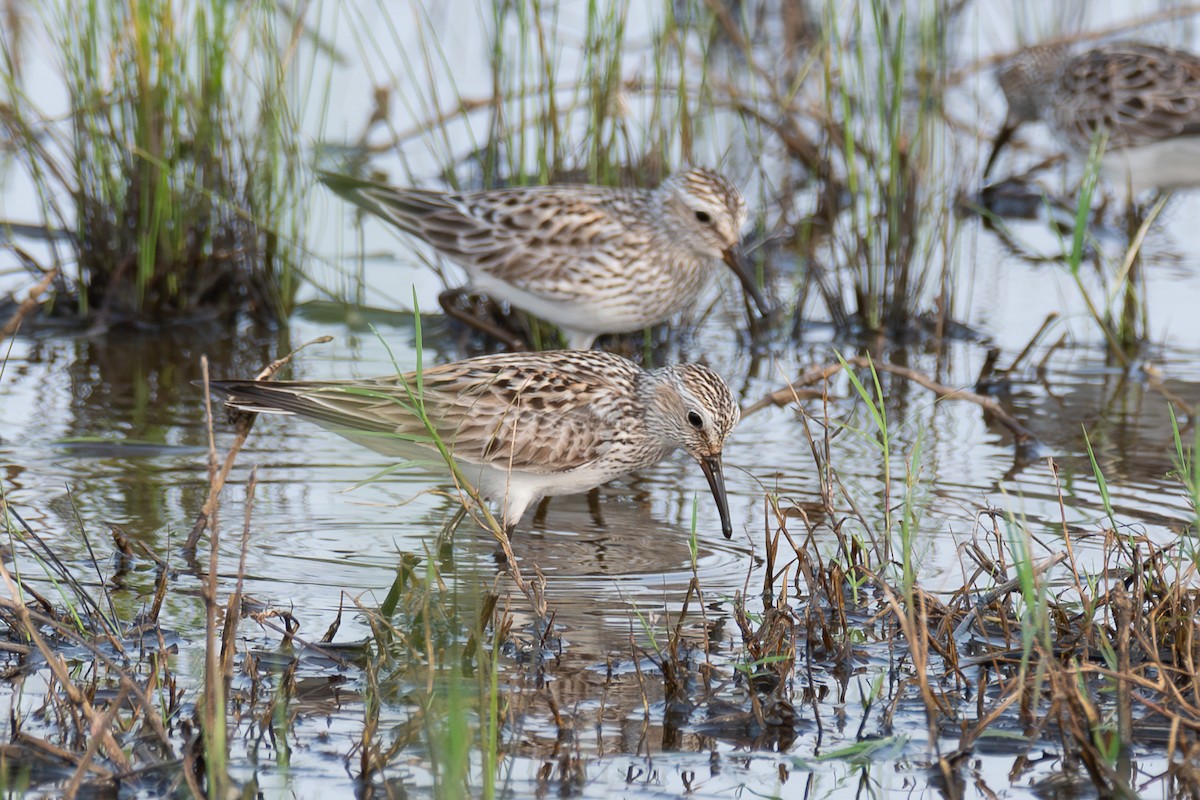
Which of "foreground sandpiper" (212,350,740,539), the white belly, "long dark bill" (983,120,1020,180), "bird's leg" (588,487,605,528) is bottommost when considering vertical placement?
"bird's leg" (588,487,605,528)

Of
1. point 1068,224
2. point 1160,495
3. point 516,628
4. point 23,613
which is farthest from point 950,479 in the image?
point 1068,224

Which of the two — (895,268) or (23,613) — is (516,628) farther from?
(895,268)

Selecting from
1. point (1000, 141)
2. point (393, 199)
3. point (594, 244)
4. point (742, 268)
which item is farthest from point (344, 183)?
point (1000, 141)

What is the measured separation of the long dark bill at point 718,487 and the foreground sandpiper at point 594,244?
74.6 inches

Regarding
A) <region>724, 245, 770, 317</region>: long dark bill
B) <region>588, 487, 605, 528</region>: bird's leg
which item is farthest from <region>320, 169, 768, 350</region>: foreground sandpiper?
<region>588, 487, 605, 528</region>: bird's leg

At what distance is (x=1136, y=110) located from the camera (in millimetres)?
10508

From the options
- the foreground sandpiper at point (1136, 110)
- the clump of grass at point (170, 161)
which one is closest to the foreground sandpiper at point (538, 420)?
the clump of grass at point (170, 161)

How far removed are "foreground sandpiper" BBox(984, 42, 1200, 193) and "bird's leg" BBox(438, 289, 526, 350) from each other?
4.00m

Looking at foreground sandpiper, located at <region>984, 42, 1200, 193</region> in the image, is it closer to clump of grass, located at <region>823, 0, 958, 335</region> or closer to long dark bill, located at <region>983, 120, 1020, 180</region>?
long dark bill, located at <region>983, 120, 1020, 180</region>

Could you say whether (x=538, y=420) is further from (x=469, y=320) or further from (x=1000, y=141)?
(x=1000, y=141)

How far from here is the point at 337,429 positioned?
5.94 metres

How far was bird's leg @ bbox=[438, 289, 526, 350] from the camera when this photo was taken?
8.51 meters

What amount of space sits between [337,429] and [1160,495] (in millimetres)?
3226

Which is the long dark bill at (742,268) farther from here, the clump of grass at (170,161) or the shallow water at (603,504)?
the clump of grass at (170,161)
